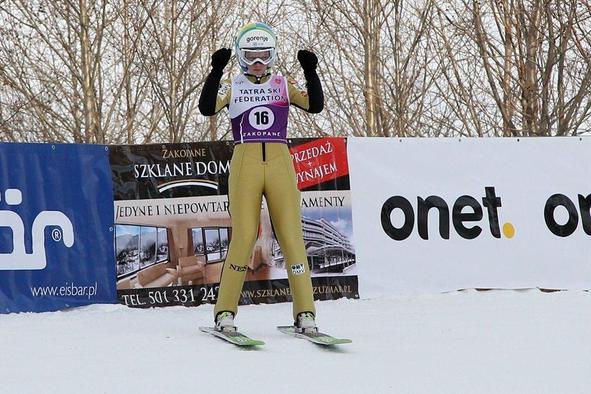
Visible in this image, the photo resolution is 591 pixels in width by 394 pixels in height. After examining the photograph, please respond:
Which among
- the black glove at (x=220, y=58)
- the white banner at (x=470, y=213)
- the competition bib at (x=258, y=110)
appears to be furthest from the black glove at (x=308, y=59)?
the white banner at (x=470, y=213)

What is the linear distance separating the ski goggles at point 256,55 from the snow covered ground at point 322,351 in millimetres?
1653

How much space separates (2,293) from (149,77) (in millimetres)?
5542

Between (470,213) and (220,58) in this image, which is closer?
(220,58)

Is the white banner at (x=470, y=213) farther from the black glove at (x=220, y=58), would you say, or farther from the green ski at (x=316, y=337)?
the black glove at (x=220, y=58)

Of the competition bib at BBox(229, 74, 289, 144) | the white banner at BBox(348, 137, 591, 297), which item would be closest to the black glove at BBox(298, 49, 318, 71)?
the competition bib at BBox(229, 74, 289, 144)

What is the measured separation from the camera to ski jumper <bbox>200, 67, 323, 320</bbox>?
19.1 ft

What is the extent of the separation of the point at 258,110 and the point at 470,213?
9.41 ft

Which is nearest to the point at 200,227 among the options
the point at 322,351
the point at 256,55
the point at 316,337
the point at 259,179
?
the point at 259,179

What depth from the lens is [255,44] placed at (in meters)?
5.82

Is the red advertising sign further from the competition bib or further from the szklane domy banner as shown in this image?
the competition bib

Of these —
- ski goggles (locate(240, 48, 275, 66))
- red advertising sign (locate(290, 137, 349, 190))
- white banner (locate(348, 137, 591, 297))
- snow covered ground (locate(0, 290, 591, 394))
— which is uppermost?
ski goggles (locate(240, 48, 275, 66))

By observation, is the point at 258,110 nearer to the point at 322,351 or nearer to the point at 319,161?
the point at 322,351

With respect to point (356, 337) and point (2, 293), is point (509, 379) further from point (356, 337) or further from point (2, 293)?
point (2, 293)

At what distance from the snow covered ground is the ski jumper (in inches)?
14.5
